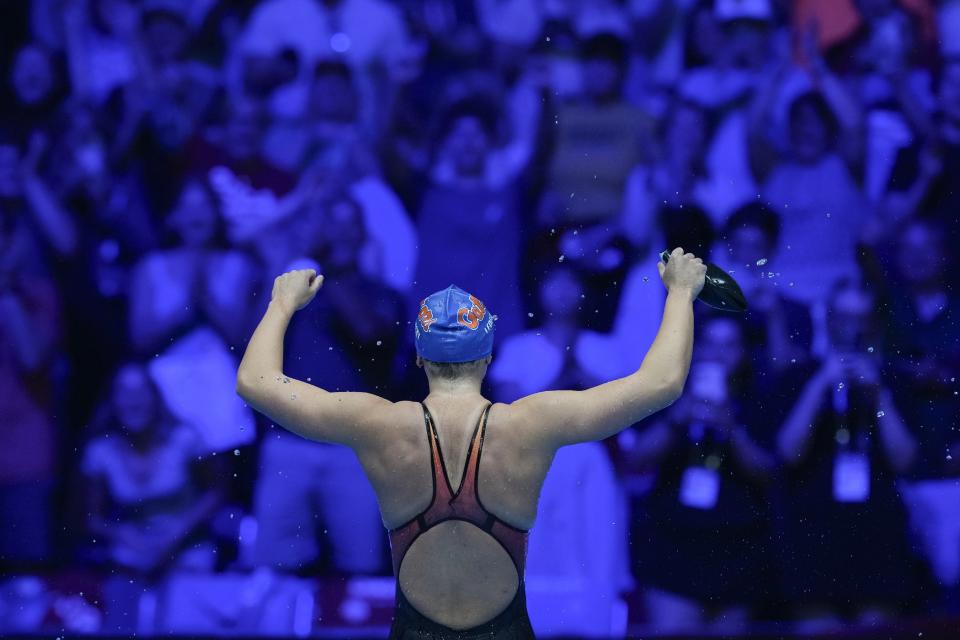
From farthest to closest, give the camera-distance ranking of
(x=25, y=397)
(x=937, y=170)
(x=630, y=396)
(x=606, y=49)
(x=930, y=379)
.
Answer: (x=606, y=49)
(x=937, y=170)
(x=25, y=397)
(x=930, y=379)
(x=630, y=396)

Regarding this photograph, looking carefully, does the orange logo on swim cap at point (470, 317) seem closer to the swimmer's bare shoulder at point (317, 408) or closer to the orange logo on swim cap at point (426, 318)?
the orange logo on swim cap at point (426, 318)

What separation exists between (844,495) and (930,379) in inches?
40.6

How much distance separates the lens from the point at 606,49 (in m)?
8.12

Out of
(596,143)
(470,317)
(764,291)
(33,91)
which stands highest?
(33,91)

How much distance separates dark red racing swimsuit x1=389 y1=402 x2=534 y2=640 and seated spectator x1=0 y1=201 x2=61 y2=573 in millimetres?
4914

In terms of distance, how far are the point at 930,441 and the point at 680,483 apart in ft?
5.55

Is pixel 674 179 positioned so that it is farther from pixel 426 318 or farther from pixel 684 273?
pixel 426 318

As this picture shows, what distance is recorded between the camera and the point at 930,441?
24.6ft

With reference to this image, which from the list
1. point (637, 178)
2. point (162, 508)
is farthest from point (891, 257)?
point (162, 508)

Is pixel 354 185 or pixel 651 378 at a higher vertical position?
pixel 354 185

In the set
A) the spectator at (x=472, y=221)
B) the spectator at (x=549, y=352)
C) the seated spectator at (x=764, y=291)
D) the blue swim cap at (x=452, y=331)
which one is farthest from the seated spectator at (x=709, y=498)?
the blue swim cap at (x=452, y=331)

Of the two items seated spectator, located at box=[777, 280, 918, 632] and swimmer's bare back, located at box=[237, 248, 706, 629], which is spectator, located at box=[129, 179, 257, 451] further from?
swimmer's bare back, located at box=[237, 248, 706, 629]

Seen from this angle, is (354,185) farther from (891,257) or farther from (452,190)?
(891,257)

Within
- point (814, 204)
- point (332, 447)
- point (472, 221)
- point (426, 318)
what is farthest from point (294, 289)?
point (814, 204)
